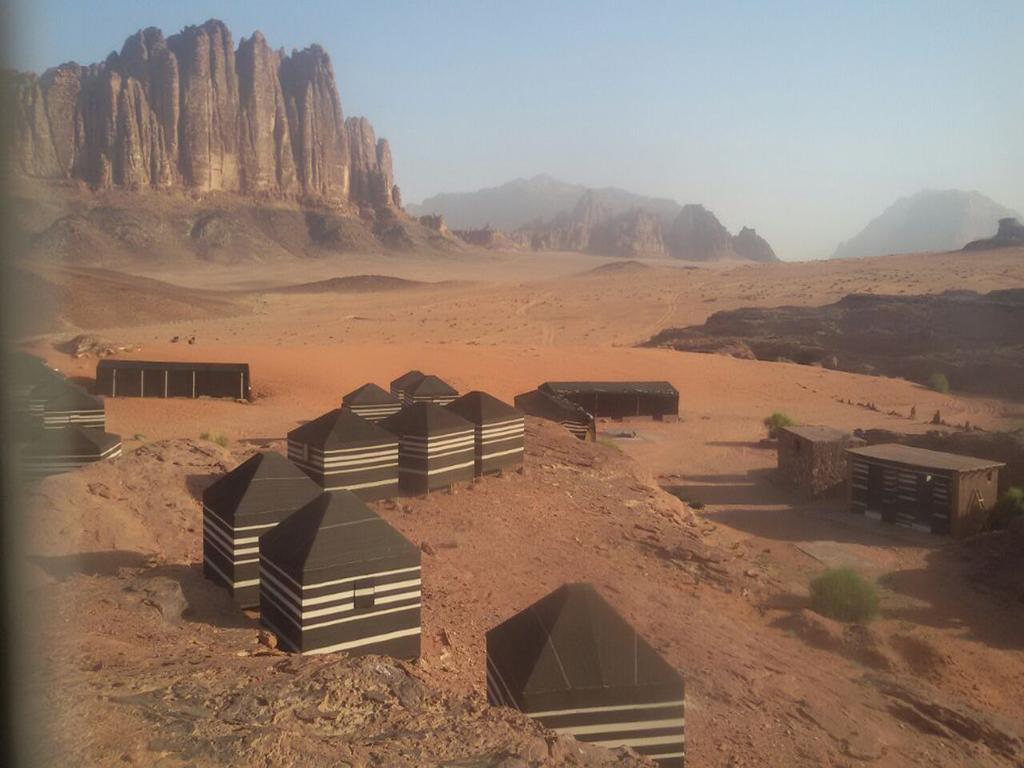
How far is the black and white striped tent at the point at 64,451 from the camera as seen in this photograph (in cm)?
1394

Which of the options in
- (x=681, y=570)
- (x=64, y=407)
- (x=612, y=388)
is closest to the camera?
(x=681, y=570)

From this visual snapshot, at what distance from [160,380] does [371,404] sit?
36.7 feet

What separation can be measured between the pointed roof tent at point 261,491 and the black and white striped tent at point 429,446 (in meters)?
5.22

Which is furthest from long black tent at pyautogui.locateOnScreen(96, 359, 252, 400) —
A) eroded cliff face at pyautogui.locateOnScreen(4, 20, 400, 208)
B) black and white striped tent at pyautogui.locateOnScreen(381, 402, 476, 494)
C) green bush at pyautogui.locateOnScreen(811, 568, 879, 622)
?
eroded cliff face at pyautogui.locateOnScreen(4, 20, 400, 208)

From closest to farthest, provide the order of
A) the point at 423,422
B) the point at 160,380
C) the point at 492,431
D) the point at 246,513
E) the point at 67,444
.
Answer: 1. the point at 246,513
2. the point at 67,444
3. the point at 423,422
4. the point at 492,431
5. the point at 160,380

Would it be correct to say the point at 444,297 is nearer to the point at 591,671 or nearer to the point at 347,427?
the point at 347,427

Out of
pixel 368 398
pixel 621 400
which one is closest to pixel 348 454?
pixel 368 398

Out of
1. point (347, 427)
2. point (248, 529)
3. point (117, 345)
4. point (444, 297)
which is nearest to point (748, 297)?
point (444, 297)

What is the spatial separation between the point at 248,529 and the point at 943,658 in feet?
30.4

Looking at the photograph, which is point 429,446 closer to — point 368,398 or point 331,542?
point 368,398

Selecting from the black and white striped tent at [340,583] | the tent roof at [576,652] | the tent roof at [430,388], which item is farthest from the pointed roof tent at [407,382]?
the tent roof at [576,652]

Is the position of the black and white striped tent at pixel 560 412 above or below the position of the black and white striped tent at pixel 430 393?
below

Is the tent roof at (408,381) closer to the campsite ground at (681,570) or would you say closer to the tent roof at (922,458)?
the campsite ground at (681,570)

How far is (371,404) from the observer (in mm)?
21156
